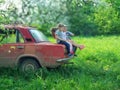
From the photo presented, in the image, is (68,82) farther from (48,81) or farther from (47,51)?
(47,51)

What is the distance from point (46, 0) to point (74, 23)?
446 centimetres

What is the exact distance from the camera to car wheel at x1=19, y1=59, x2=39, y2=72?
11.9 meters

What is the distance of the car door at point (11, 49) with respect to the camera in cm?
1185

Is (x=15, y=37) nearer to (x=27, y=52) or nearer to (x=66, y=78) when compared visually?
(x=27, y=52)

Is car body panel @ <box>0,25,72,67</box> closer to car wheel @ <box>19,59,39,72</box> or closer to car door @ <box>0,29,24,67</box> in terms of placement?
car door @ <box>0,29,24,67</box>

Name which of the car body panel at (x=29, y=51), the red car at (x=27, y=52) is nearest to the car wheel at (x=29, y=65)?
the red car at (x=27, y=52)

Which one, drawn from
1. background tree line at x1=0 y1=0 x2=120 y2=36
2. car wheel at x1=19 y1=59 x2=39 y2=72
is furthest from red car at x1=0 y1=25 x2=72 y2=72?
background tree line at x1=0 y1=0 x2=120 y2=36

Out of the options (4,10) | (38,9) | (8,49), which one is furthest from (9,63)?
(38,9)

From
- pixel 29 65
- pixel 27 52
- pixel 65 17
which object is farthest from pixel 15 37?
pixel 65 17

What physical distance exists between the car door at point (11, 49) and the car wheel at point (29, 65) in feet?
0.96

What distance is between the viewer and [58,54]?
38.4 feet

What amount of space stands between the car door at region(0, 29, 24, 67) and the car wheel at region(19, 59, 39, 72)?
29cm

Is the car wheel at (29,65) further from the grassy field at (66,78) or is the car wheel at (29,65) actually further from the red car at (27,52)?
the grassy field at (66,78)

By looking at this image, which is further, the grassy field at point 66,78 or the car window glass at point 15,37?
the car window glass at point 15,37
